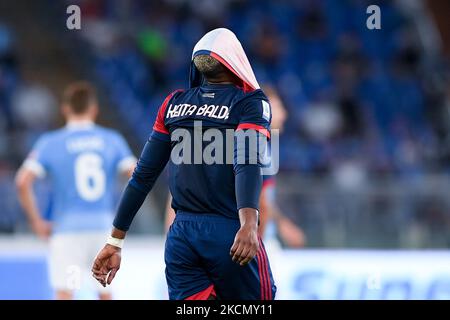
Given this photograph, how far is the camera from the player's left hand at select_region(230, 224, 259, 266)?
3.82m

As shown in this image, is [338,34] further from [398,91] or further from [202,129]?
[202,129]

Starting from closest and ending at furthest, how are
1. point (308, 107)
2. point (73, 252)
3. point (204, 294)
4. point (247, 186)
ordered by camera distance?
1. point (247, 186)
2. point (204, 294)
3. point (73, 252)
4. point (308, 107)

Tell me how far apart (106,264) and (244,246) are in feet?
2.61

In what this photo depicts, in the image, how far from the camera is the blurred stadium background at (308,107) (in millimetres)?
8578

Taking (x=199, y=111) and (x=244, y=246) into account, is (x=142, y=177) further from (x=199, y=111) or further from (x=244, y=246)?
(x=244, y=246)

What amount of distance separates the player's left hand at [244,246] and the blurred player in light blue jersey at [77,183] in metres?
3.39

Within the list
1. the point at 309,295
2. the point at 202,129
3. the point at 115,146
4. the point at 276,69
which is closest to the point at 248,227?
the point at 202,129

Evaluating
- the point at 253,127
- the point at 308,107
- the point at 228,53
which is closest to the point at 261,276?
the point at 253,127

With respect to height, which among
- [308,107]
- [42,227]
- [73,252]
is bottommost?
[73,252]

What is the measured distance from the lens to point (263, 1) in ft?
52.8

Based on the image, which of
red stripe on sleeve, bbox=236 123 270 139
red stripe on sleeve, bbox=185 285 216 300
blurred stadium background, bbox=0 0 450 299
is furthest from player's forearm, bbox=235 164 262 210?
blurred stadium background, bbox=0 0 450 299

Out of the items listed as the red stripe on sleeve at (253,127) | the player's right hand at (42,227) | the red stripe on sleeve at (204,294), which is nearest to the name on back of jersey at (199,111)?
the red stripe on sleeve at (253,127)

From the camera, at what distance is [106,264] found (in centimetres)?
431

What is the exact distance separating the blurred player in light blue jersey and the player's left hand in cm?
339
